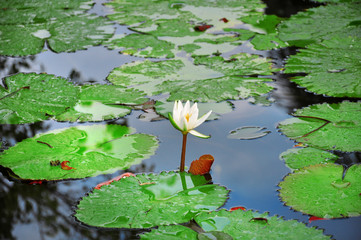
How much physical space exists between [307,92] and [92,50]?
1.78 meters

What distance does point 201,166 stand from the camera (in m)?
2.15

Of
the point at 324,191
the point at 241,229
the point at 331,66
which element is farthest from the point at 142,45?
the point at 241,229

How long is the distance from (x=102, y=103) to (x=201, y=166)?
1024 millimetres

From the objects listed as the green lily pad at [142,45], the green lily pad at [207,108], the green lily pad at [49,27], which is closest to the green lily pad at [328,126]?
the green lily pad at [207,108]

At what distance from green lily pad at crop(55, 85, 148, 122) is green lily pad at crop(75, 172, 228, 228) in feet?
2.58

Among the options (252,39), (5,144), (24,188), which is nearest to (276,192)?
(24,188)

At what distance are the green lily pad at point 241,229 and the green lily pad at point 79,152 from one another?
23.0 inches

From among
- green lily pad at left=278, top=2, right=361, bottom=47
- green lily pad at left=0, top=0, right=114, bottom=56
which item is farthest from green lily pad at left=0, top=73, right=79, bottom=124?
green lily pad at left=278, top=2, right=361, bottom=47

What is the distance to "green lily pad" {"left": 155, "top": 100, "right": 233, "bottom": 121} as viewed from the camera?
2.79m

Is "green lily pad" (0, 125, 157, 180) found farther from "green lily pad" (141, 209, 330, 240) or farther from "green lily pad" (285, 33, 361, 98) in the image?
"green lily pad" (285, 33, 361, 98)

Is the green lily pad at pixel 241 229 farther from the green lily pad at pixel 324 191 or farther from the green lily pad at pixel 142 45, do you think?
the green lily pad at pixel 142 45

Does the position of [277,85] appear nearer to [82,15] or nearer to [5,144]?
[5,144]

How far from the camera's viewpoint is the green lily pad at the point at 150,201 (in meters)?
1.85

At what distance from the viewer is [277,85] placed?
125 inches
